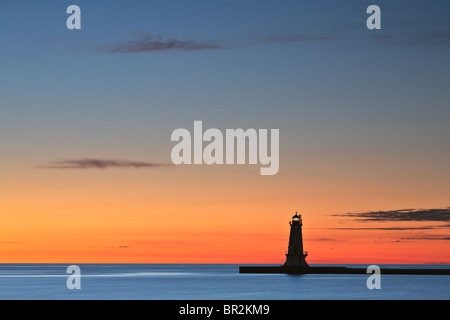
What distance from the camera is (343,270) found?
157 meters

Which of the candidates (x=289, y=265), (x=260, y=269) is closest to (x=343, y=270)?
(x=260, y=269)
